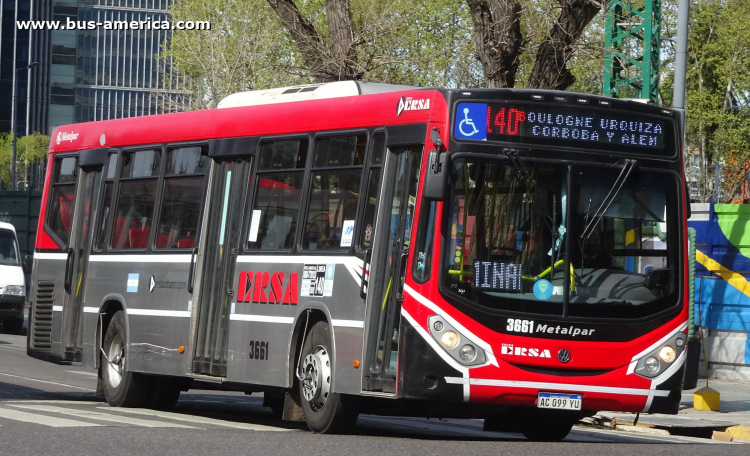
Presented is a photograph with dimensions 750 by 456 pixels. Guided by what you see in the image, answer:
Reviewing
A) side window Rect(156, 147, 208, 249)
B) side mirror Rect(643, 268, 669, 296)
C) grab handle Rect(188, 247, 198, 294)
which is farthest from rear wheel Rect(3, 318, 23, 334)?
side mirror Rect(643, 268, 669, 296)

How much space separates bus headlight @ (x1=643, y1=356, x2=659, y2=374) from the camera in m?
10.8

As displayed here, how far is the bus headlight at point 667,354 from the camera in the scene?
10.9 meters

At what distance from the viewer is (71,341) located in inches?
622

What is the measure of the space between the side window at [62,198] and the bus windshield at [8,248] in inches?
505

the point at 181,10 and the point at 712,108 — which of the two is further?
the point at 712,108

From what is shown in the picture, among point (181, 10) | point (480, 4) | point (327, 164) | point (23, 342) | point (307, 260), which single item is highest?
point (181, 10)

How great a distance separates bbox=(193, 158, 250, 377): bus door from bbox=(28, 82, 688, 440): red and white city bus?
0.11 ft

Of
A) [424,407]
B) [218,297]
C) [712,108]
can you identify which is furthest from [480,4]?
[712,108]

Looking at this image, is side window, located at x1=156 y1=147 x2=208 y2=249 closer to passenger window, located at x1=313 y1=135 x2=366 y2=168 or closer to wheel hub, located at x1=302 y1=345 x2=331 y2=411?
passenger window, located at x1=313 y1=135 x2=366 y2=168

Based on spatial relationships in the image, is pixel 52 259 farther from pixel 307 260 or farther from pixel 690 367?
pixel 690 367

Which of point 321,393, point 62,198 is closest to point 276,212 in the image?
point 321,393

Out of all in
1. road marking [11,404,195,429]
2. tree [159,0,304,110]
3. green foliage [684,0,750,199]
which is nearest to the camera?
road marking [11,404,195,429]

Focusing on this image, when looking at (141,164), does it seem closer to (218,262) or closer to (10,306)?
(218,262)

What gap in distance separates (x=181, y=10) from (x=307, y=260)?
40.7 metres
